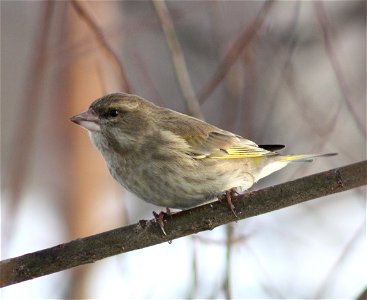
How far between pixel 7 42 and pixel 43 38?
7699 mm

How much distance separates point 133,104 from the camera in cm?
520

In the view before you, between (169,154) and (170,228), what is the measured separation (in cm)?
88

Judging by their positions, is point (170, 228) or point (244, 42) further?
point (244, 42)

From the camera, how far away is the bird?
15.8 ft

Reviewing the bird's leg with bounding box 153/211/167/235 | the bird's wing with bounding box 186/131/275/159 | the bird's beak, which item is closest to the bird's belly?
the bird's wing with bounding box 186/131/275/159

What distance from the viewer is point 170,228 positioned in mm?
4164

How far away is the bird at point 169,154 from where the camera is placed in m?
4.82

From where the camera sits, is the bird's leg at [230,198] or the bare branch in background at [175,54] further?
the bare branch in background at [175,54]

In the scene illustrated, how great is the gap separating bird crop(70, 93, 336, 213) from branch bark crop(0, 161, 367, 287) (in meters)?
0.58

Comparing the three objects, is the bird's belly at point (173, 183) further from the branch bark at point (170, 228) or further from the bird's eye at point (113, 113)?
the branch bark at point (170, 228)

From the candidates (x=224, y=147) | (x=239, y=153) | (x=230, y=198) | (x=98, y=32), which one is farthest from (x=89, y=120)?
(x=230, y=198)

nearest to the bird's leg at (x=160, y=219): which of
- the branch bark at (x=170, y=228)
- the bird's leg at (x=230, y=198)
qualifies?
the branch bark at (x=170, y=228)

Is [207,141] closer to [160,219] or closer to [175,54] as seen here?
[175,54]

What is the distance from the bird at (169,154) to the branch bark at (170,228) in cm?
58
